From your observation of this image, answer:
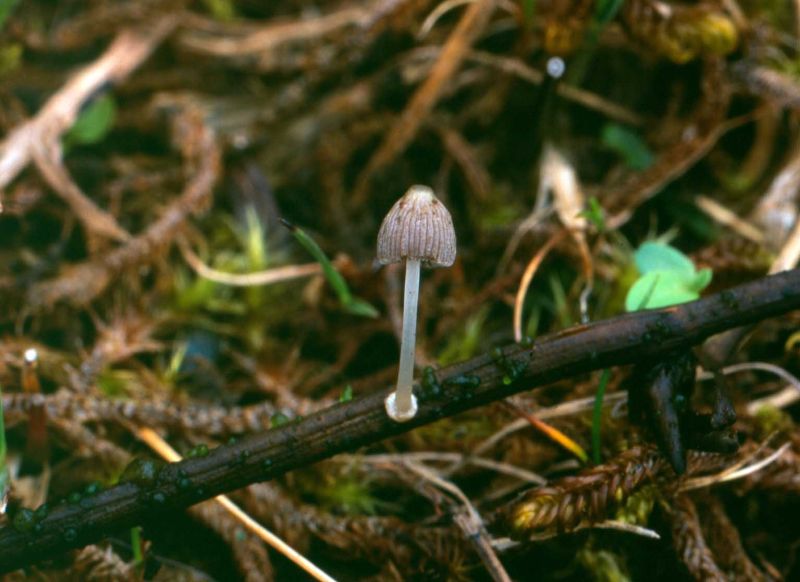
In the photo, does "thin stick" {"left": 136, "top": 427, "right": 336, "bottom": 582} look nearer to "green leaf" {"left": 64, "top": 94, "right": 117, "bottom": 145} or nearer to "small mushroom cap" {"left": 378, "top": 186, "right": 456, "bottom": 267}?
"small mushroom cap" {"left": 378, "top": 186, "right": 456, "bottom": 267}

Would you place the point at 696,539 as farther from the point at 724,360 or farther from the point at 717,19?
the point at 717,19

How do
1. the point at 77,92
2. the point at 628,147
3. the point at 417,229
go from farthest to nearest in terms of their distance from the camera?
the point at 77,92 < the point at 628,147 < the point at 417,229

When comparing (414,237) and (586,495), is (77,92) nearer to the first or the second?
(414,237)

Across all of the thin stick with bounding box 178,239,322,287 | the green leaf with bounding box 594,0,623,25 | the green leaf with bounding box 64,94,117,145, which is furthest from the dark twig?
the green leaf with bounding box 64,94,117,145

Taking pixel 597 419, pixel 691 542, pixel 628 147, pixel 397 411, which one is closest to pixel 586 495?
pixel 597 419

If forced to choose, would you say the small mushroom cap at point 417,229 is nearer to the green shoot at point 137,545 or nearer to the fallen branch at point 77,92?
the green shoot at point 137,545

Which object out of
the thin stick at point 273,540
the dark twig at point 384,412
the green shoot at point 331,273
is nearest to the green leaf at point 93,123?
the green shoot at point 331,273
